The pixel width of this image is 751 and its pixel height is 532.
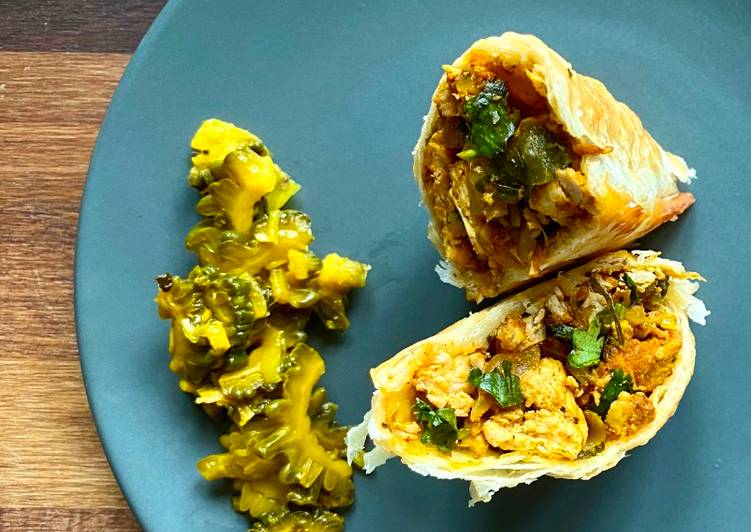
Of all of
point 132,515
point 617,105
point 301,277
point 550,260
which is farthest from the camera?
point 132,515

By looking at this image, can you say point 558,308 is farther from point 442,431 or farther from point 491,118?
point 491,118

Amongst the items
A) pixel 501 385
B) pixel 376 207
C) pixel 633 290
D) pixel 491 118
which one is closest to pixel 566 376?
pixel 501 385

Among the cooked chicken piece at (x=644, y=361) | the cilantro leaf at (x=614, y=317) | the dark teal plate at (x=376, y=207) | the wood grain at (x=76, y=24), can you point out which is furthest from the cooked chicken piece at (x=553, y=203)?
the wood grain at (x=76, y=24)

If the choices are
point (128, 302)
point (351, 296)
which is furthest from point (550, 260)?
point (128, 302)

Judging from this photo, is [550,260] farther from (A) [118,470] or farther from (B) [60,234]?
(B) [60,234]

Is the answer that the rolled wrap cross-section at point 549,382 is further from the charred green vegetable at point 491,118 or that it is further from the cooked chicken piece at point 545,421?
the charred green vegetable at point 491,118

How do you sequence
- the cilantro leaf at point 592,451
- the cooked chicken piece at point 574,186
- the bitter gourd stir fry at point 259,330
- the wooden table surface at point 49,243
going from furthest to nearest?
1. the wooden table surface at point 49,243
2. the bitter gourd stir fry at point 259,330
3. the cilantro leaf at point 592,451
4. the cooked chicken piece at point 574,186

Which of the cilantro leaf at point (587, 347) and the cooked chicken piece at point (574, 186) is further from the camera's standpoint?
the cilantro leaf at point (587, 347)
